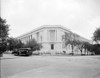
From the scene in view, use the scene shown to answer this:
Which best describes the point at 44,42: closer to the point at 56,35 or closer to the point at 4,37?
the point at 56,35

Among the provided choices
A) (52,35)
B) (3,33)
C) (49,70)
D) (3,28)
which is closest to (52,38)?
(52,35)

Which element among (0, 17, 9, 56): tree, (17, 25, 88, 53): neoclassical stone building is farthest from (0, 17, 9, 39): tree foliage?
(17, 25, 88, 53): neoclassical stone building

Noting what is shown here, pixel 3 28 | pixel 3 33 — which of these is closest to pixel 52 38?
pixel 3 28

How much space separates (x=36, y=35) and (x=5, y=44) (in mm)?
49436

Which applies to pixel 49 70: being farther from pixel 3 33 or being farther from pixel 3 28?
pixel 3 28

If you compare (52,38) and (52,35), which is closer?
(52,35)

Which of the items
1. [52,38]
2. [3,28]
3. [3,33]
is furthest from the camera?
[52,38]

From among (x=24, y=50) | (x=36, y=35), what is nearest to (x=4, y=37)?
(x=24, y=50)

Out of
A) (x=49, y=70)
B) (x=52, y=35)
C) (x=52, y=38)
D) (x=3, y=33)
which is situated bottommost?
(x=49, y=70)

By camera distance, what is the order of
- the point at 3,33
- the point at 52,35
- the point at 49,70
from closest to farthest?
the point at 49,70 < the point at 3,33 < the point at 52,35

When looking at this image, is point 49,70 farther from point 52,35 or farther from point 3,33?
point 52,35

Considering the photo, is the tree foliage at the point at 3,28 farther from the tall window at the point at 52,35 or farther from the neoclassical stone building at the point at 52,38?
the tall window at the point at 52,35

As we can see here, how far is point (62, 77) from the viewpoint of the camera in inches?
308

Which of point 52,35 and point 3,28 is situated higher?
point 52,35
